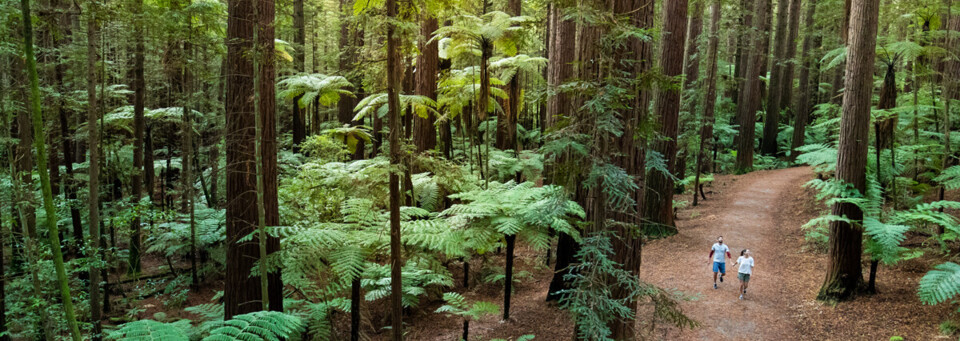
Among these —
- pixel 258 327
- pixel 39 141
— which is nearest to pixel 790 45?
pixel 258 327

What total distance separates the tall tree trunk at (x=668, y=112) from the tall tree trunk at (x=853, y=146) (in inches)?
108

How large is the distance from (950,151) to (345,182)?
1147 cm

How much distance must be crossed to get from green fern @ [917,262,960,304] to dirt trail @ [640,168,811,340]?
166cm

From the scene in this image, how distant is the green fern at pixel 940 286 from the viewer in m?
5.60

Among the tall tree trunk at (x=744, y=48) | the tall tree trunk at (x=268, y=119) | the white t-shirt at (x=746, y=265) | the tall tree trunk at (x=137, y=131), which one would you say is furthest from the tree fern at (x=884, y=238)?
the tall tree trunk at (x=137, y=131)

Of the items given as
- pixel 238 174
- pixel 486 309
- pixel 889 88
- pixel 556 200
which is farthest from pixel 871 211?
pixel 238 174

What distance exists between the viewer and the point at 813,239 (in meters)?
Answer: 10.1

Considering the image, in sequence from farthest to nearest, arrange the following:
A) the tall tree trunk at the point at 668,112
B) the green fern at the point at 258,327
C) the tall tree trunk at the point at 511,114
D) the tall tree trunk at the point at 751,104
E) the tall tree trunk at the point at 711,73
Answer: the tall tree trunk at the point at 751,104
the tall tree trunk at the point at 711,73
the tall tree trunk at the point at 511,114
the tall tree trunk at the point at 668,112
the green fern at the point at 258,327

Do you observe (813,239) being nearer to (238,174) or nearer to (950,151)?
(950,151)

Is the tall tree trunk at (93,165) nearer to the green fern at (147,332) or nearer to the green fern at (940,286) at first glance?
the green fern at (147,332)

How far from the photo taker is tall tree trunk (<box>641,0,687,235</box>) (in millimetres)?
9648

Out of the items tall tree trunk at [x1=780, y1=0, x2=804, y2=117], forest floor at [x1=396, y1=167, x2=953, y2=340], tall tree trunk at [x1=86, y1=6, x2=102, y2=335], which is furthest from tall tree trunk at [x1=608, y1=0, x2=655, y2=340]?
tall tree trunk at [x1=780, y1=0, x2=804, y2=117]

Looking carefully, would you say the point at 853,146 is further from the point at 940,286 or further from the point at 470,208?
the point at 470,208

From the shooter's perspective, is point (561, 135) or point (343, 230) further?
point (343, 230)
